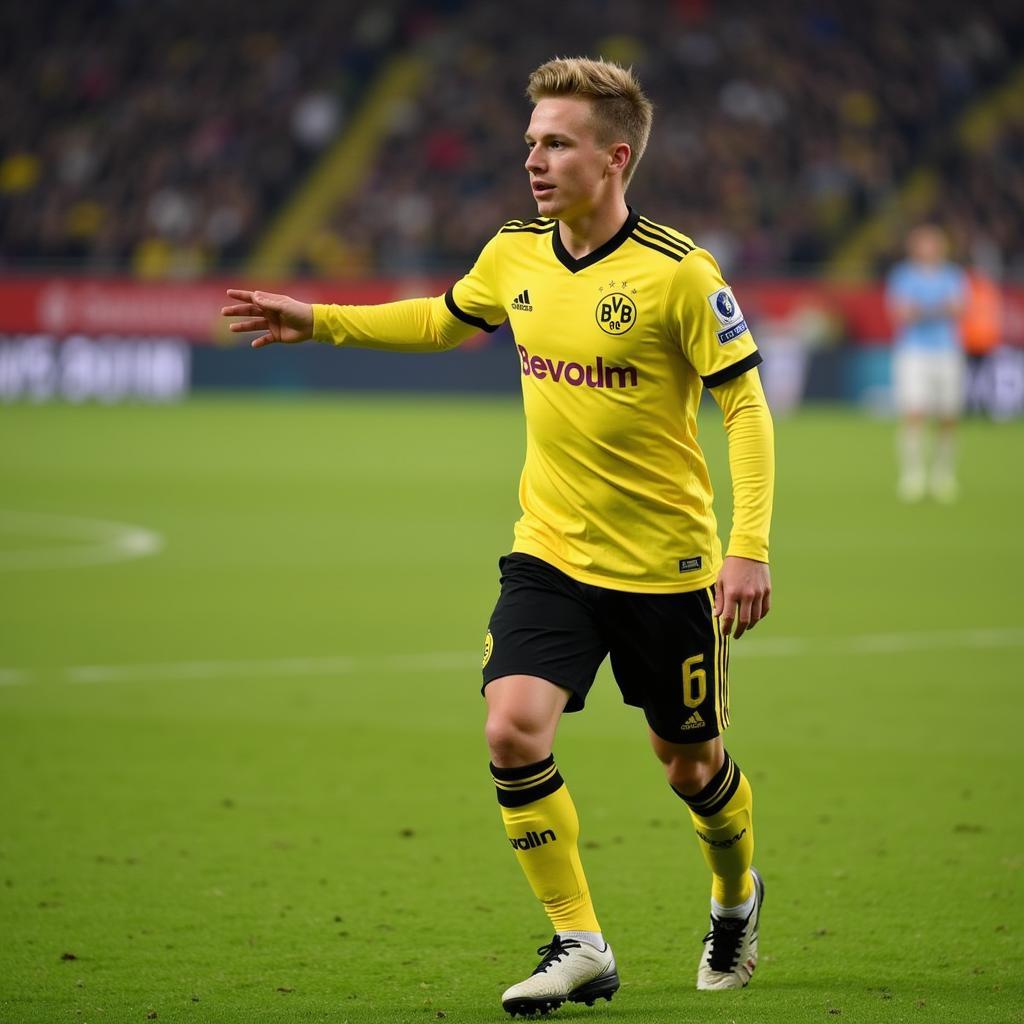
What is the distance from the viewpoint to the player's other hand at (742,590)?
15.1 feet

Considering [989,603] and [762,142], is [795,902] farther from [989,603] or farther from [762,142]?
[762,142]

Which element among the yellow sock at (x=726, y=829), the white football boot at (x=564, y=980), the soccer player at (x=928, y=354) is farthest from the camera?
the soccer player at (x=928, y=354)

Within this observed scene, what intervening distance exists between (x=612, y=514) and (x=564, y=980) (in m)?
1.15

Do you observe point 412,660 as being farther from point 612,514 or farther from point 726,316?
point 726,316

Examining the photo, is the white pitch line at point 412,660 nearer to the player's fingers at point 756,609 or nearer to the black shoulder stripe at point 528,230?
the black shoulder stripe at point 528,230

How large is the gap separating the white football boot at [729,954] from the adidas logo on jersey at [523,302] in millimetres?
1653

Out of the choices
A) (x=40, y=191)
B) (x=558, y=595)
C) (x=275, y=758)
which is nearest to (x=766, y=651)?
(x=275, y=758)

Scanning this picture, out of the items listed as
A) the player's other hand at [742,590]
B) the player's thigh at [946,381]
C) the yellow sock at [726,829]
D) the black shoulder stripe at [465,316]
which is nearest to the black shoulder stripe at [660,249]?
the black shoulder stripe at [465,316]

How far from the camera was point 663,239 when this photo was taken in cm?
488

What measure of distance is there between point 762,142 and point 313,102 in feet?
32.2

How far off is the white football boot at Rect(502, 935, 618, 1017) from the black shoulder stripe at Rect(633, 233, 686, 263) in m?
1.69

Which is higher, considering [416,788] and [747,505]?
[747,505]

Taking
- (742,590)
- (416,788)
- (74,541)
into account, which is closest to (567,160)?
(742,590)

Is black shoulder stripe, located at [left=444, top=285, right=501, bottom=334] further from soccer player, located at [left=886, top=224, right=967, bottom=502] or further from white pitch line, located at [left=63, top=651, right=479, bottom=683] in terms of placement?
soccer player, located at [left=886, top=224, right=967, bottom=502]
